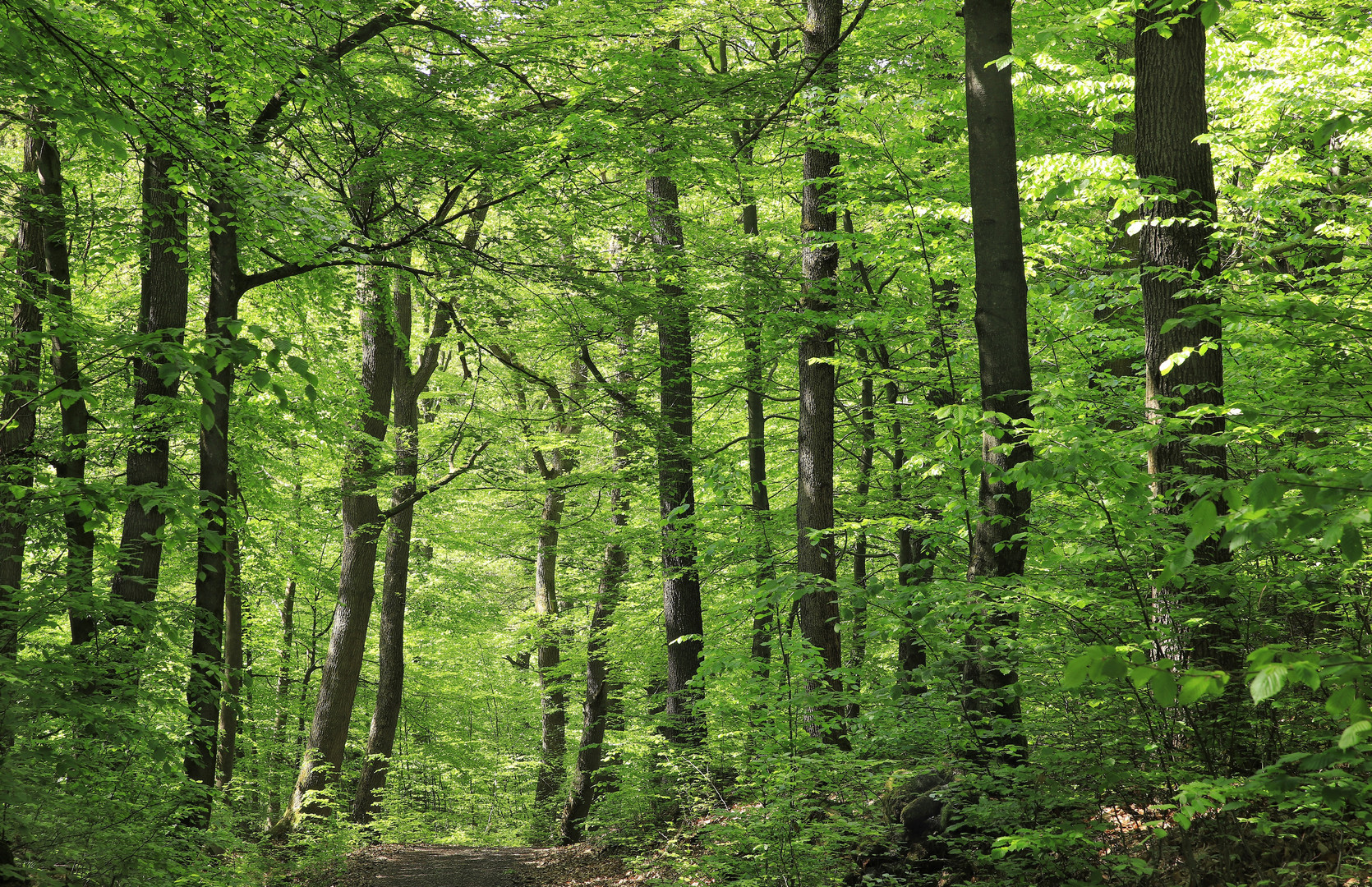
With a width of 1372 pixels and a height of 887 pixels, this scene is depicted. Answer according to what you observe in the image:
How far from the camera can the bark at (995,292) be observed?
211 inches

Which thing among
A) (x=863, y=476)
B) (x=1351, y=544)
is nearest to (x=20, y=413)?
(x=863, y=476)

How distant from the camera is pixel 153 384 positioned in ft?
25.5

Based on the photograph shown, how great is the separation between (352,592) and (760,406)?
664cm

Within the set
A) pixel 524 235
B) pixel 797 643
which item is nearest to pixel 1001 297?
pixel 797 643

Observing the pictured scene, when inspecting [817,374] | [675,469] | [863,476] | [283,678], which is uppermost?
[817,374]

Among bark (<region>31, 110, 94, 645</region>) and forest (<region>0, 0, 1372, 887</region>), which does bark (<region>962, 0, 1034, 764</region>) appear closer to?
forest (<region>0, 0, 1372, 887</region>)

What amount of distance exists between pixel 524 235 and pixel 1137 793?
23.5 feet

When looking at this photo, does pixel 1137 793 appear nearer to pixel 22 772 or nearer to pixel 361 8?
pixel 22 772

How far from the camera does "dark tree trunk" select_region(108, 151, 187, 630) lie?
23.8 feet

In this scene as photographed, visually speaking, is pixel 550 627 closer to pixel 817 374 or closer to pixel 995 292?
pixel 817 374

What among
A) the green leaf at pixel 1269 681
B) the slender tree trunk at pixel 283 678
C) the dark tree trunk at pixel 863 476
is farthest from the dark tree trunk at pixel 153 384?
the slender tree trunk at pixel 283 678

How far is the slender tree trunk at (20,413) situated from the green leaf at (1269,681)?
5.50 metres

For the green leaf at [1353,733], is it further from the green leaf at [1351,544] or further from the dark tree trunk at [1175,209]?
the dark tree trunk at [1175,209]

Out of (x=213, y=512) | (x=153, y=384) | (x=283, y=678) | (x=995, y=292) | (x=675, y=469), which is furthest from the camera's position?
(x=283, y=678)
